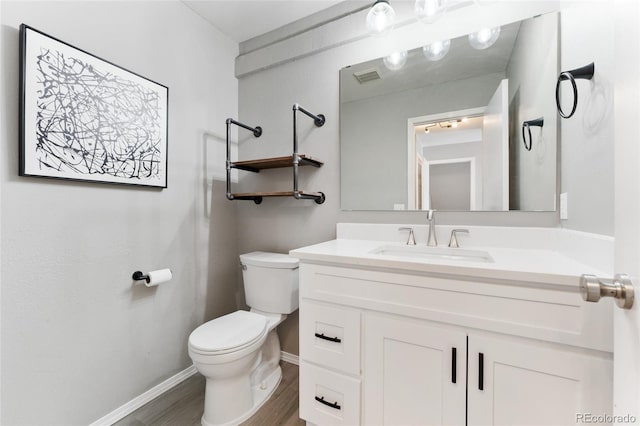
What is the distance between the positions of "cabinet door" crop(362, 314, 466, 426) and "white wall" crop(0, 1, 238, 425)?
1291mm

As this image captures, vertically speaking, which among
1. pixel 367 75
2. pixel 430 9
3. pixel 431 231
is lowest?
pixel 431 231

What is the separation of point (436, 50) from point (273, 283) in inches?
65.3

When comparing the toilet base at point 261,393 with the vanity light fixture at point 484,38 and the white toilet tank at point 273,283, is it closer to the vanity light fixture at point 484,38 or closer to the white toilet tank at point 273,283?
the white toilet tank at point 273,283

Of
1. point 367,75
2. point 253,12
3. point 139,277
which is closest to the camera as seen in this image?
point 139,277

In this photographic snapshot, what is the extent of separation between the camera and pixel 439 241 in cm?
141

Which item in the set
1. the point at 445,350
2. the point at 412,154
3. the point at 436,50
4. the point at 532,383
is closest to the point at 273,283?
the point at 445,350

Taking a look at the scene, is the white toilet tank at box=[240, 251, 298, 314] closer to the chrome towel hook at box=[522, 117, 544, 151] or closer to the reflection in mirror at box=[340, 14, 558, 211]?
the reflection in mirror at box=[340, 14, 558, 211]

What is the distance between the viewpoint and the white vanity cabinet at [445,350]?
77 centimetres

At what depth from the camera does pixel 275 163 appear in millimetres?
1801

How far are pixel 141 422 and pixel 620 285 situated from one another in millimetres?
1975

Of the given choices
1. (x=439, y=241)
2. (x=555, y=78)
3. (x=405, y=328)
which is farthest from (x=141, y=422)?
(x=555, y=78)

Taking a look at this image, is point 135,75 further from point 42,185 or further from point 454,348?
point 454,348

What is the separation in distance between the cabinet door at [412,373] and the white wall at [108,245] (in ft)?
4.23

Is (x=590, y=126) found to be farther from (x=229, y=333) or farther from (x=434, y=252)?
(x=229, y=333)
